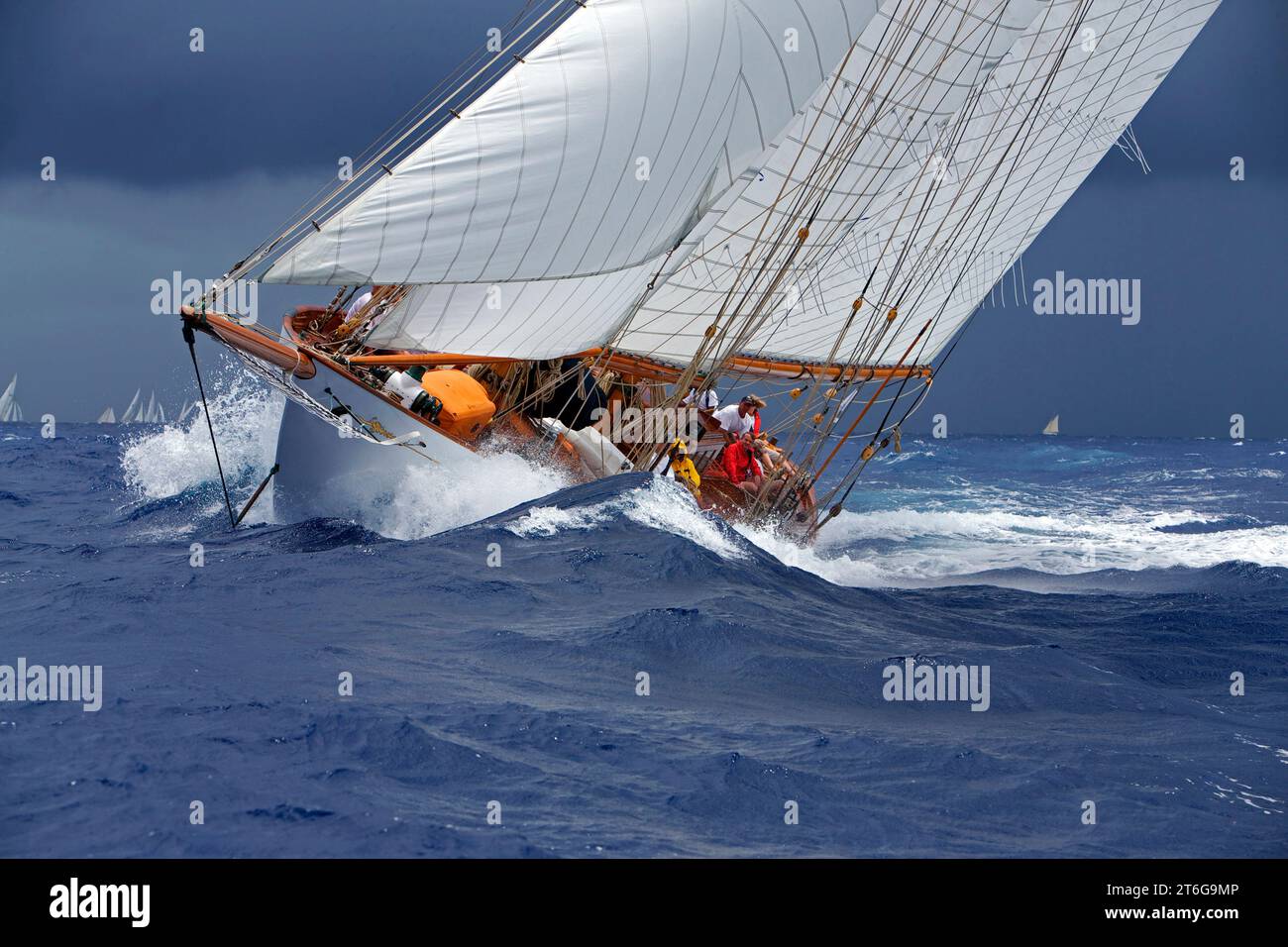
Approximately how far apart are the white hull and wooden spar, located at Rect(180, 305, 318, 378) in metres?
0.23

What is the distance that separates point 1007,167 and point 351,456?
10142mm

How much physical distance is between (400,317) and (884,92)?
6.29 meters

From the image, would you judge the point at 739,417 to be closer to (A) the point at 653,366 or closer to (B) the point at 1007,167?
(A) the point at 653,366

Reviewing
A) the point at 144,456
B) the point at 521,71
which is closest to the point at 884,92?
the point at 521,71

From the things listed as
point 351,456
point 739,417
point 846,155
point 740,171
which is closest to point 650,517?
point 351,456

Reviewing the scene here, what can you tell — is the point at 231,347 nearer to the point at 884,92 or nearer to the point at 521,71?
the point at 521,71

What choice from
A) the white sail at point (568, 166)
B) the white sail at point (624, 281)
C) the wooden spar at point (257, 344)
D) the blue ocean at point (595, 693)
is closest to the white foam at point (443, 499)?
the blue ocean at point (595, 693)

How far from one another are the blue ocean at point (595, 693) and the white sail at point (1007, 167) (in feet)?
14.9

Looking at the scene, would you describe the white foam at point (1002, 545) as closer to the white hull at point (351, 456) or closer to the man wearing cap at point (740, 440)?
the man wearing cap at point (740, 440)

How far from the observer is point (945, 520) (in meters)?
21.8

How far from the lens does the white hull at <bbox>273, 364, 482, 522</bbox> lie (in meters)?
11.7

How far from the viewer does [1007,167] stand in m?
16.7

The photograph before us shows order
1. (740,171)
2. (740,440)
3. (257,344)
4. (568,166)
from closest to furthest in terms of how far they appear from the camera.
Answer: (568,166) < (257,344) < (740,171) < (740,440)
